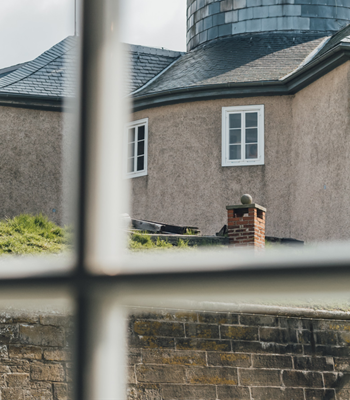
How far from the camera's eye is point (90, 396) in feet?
1.87

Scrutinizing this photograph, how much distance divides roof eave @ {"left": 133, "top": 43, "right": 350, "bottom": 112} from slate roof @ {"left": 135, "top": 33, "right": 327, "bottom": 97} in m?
0.13

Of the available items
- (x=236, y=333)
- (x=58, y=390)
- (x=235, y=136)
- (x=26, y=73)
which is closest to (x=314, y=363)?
(x=236, y=333)

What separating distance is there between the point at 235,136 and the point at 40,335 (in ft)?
23.8

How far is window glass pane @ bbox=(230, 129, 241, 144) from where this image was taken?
42.1ft

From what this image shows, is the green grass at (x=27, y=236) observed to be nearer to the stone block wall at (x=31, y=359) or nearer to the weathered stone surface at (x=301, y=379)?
the stone block wall at (x=31, y=359)

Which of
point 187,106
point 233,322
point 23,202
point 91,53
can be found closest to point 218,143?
point 187,106

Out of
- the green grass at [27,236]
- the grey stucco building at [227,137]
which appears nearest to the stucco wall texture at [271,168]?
the grey stucco building at [227,137]

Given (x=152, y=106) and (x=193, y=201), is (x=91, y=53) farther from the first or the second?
(x=152, y=106)

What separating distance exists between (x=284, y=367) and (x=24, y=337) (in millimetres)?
3014

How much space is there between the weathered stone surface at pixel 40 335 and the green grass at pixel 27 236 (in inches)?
46.8

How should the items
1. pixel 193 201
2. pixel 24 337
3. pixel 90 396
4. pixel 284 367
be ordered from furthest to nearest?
pixel 193 201
pixel 284 367
pixel 24 337
pixel 90 396

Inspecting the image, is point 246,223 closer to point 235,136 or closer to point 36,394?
point 235,136

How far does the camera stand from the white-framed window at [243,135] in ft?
41.4

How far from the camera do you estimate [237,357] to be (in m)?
7.16
